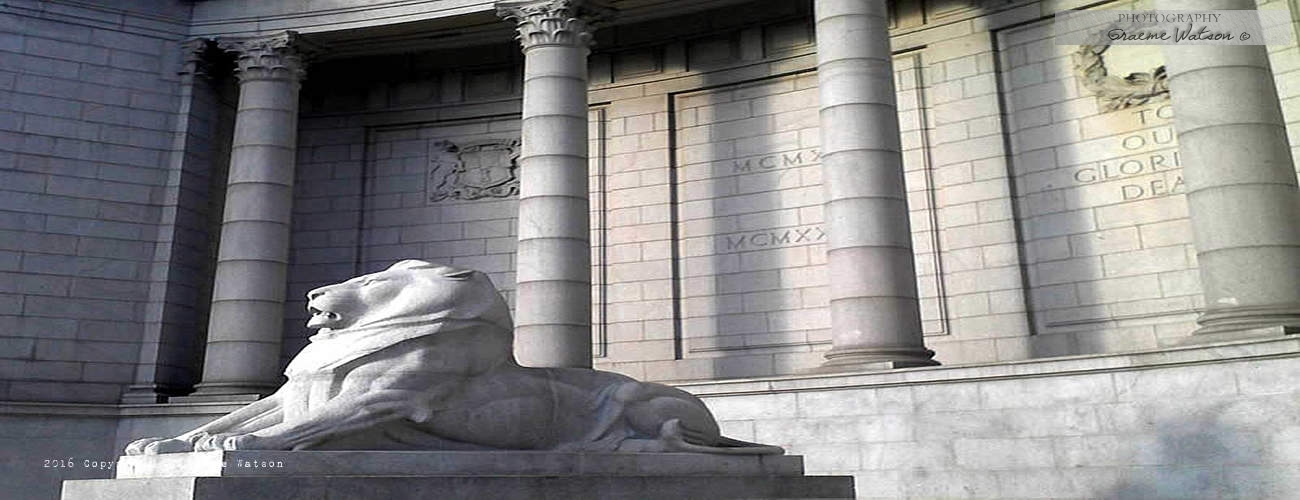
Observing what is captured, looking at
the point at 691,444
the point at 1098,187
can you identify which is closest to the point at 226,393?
the point at 691,444

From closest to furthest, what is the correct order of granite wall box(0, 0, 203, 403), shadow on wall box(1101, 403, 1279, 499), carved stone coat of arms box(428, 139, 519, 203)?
1. shadow on wall box(1101, 403, 1279, 499)
2. granite wall box(0, 0, 203, 403)
3. carved stone coat of arms box(428, 139, 519, 203)

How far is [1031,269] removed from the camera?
688 inches

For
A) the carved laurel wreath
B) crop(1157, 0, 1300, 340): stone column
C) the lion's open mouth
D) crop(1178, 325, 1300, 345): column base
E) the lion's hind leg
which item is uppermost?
the carved laurel wreath

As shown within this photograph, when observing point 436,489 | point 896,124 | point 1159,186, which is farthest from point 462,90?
point 436,489

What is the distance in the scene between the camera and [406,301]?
777 cm

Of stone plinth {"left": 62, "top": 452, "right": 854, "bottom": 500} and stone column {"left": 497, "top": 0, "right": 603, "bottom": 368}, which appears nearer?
stone plinth {"left": 62, "top": 452, "right": 854, "bottom": 500}

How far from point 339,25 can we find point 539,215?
6.46 metres

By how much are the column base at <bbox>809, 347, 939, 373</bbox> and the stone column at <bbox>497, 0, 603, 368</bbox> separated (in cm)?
428

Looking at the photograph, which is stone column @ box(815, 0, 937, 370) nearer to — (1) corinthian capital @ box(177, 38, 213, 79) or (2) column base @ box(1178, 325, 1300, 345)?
(2) column base @ box(1178, 325, 1300, 345)

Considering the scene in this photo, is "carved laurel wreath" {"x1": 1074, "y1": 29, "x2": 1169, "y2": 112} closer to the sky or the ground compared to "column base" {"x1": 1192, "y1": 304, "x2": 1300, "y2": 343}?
closer to the sky

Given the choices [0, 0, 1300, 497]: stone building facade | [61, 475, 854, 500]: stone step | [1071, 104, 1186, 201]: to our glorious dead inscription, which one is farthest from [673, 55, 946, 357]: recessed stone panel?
[61, 475, 854, 500]: stone step

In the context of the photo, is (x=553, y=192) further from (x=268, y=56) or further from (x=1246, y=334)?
(x=1246, y=334)

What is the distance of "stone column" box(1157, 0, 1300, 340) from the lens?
12.2 m
